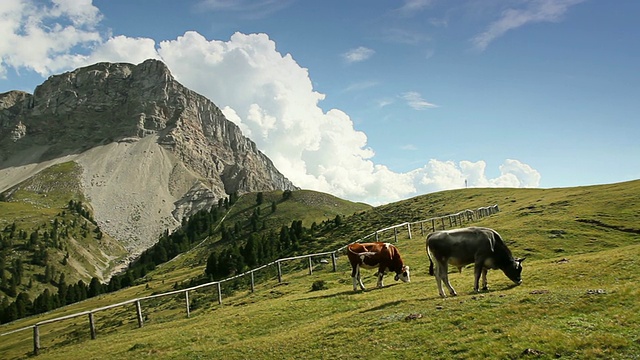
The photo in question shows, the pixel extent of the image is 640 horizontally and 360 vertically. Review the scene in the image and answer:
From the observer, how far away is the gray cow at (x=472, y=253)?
20281 mm

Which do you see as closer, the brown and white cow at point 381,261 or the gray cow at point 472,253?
the gray cow at point 472,253

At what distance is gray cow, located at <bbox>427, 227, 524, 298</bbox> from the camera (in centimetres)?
2028

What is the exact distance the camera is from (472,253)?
20312 mm

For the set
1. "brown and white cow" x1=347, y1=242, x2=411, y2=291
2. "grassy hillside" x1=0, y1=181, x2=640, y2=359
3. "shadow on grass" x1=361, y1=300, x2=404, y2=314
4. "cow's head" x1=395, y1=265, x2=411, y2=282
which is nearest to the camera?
"grassy hillside" x1=0, y1=181, x2=640, y2=359

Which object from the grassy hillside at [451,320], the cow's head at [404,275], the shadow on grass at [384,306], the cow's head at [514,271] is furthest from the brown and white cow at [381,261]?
the cow's head at [514,271]

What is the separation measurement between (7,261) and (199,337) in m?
225

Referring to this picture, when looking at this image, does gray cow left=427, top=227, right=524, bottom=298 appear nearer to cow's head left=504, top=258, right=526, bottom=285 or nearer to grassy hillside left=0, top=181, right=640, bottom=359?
cow's head left=504, top=258, right=526, bottom=285

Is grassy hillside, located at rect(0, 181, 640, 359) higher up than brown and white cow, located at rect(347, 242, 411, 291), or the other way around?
brown and white cow, located at rect(347, 242, 411, 291)

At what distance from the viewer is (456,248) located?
802 inches

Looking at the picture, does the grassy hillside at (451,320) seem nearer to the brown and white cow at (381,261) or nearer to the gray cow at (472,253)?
the brown and white cow at (381,261)

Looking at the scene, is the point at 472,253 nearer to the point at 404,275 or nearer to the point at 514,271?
the point at 514,271

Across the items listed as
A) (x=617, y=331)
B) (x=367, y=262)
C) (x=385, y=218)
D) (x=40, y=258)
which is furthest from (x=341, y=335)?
(x=40, y=258)

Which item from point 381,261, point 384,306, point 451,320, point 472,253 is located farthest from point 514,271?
point 381,261

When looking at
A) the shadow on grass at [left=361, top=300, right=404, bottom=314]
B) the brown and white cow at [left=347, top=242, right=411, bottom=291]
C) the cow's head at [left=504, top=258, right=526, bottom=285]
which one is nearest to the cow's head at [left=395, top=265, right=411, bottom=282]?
the brown and white cow at [left=347, top=242, right=411, bottom=291]
